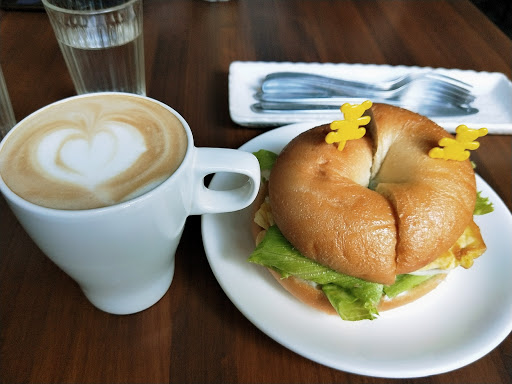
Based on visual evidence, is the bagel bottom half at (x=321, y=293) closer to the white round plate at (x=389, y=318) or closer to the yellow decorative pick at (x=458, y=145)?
the white round plate at (x=389, y=318)

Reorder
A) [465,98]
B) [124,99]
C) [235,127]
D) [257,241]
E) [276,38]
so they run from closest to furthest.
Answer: [124,99]
[257,241]
[235,127]
[465,98]
[276,38]

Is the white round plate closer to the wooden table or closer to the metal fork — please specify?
the wooden table

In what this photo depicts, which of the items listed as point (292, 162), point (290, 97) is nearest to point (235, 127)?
point (290, 97)

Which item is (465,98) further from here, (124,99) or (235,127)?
(124,99)

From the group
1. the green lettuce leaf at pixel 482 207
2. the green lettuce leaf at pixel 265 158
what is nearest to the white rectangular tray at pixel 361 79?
the green lettuce leaf at pixel 265 158

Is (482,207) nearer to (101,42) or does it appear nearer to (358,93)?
(358,93)

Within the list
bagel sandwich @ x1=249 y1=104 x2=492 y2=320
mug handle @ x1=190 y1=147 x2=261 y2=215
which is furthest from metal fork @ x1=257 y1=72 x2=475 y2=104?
mug handle @ x1=190 y1=147 x2=261 y2=215

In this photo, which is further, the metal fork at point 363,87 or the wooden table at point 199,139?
the metal fork at point 363,87
